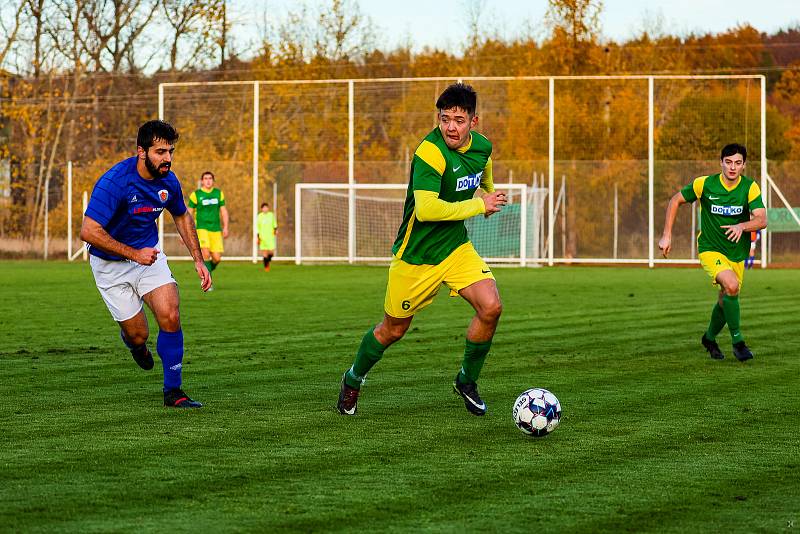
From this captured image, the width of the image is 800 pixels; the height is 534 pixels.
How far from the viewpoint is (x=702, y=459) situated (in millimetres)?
6398

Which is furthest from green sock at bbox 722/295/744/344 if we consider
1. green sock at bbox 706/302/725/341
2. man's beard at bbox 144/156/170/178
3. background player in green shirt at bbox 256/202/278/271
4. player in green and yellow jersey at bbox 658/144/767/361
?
background player in green shirt at bbox 256/202/278/271

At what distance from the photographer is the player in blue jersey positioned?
8125mm

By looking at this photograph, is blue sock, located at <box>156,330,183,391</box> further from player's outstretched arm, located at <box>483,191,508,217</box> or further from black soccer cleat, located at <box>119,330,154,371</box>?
player's outstretched arm, located at <box>483,191,508,217</box>

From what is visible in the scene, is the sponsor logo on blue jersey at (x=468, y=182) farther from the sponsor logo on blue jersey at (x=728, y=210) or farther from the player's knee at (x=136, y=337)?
the sponsor logo on blue jersey at (x=728, y=210)

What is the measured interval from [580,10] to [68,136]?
59.8 feet

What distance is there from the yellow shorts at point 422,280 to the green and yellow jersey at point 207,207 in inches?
612

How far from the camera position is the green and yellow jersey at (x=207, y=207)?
23219 mm

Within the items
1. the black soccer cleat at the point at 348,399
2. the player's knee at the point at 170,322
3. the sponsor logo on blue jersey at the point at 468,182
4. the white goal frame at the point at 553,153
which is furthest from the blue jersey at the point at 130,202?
the white goal frame at the point at 553,153

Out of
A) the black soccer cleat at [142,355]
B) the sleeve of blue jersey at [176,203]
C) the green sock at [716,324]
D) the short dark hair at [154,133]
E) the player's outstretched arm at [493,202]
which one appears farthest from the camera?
the green sock at [716,324]

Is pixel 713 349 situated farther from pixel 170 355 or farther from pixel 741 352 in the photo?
pixel 170 355

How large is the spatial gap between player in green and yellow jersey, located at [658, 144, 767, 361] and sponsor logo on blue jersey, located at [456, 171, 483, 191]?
411 centimetres

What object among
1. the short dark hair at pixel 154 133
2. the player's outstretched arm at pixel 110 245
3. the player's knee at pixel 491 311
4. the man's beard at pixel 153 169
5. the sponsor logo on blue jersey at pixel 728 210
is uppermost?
the short dark hair at pixel 154 133

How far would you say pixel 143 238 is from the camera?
8625 mm

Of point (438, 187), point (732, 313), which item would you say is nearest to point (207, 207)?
point (732, 313)
